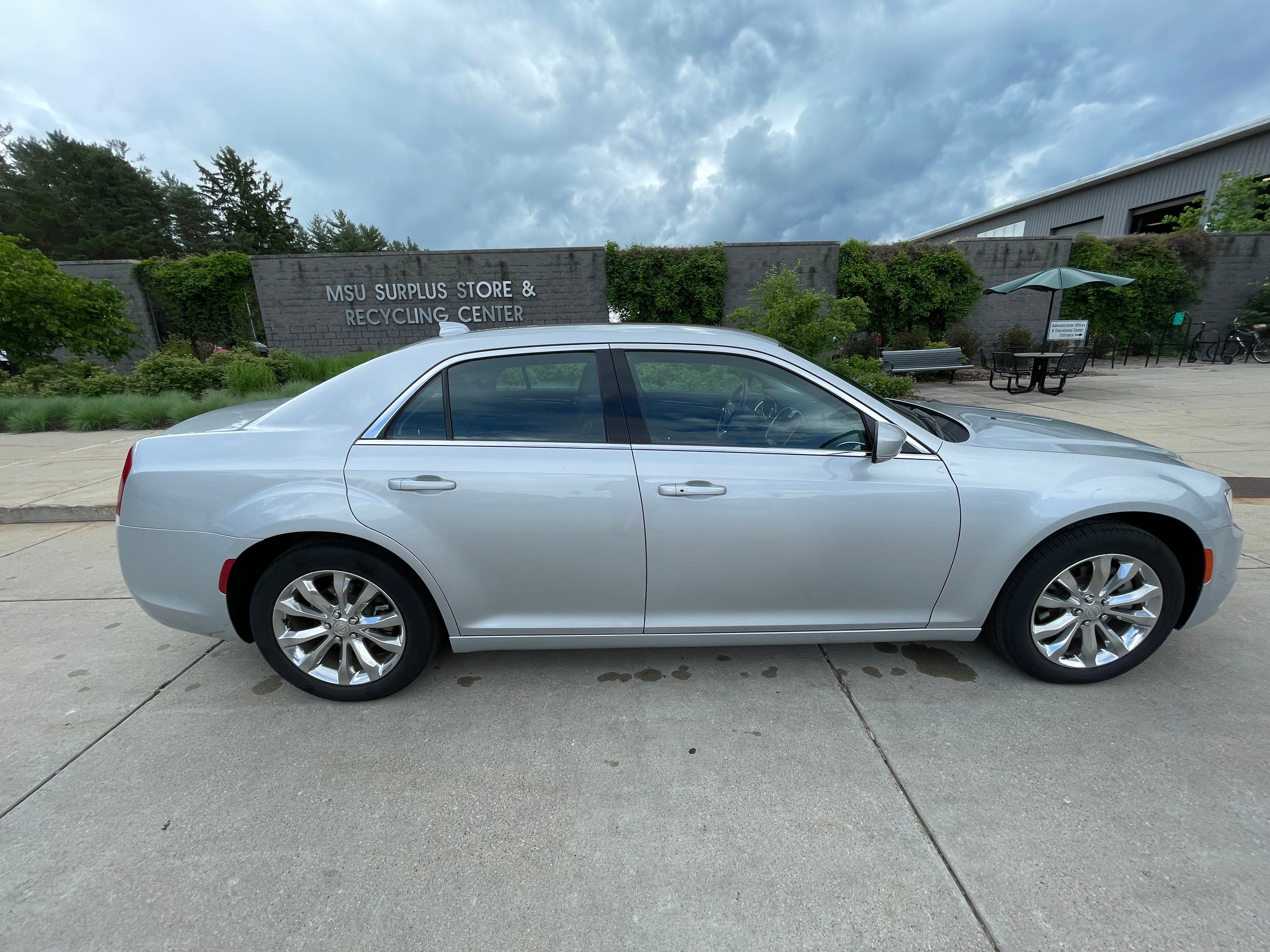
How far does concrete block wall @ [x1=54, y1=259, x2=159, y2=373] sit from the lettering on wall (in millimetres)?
5398

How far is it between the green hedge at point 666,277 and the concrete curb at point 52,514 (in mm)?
11652

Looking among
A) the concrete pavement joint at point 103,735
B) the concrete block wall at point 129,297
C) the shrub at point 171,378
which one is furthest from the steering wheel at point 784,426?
the concrete block wall at point 129,297

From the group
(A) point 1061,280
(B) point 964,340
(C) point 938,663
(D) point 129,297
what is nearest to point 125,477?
(C) point 938,663

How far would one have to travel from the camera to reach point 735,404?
8.78 feet

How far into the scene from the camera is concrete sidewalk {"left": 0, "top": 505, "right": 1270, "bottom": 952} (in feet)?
5.26

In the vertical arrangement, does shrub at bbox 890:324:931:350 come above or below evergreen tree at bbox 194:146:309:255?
below

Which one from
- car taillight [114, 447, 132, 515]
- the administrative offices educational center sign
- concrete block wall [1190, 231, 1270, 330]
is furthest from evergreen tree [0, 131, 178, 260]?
concrete block wall [1190, 231, 1270, 330]

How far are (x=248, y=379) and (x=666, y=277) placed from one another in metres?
9.69

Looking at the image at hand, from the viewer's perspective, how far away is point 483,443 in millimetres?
2420

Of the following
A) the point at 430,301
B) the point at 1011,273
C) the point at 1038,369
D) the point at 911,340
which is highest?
the point at 1011,273

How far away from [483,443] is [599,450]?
498 mm

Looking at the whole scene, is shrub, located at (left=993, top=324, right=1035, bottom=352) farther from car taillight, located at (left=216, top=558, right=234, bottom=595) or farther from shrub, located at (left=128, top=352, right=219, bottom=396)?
shrub, located at (left=128, top=352, right=219, bottom=396)

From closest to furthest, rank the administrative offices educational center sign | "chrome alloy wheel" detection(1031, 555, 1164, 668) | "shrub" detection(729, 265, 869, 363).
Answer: "chrome alloy wheel" detection(1031, 555, 1164, 668), "shrub" detection(729, 265, 869, 363), the administrative offices educational center sign

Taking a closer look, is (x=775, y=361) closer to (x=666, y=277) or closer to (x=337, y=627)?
(x=337, y=627)
